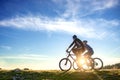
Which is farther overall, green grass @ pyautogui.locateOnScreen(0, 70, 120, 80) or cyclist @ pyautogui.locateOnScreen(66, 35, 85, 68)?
cyclist @ pyautogui.locateOnScreen(66, 35, 85, 68)

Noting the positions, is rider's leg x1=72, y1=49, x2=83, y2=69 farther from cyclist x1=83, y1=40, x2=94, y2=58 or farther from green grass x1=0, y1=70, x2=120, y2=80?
green grass x1=0, y1=70, x2=120, y2=80

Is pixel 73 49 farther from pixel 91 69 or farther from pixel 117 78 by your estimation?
pixel 117 78

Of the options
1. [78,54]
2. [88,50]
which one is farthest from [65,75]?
[88,50]

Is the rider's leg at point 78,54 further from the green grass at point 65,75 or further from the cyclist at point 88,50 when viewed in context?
the green grass at point 65,75

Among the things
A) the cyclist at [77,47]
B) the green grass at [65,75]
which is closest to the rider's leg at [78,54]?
the cyclist at [77,47]

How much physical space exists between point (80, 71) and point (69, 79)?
3175mm

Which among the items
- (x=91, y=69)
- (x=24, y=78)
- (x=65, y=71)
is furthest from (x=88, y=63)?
(x=24, y=78)

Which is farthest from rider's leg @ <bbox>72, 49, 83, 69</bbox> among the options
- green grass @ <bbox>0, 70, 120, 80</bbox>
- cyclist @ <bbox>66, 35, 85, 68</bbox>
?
green grass @ <bbox>0, 70, 120, 80</bbox>

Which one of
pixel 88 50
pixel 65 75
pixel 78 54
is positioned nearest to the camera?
Answer: pixel 65 75

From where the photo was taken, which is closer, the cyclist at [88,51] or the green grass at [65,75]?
the green grass at [65,75]

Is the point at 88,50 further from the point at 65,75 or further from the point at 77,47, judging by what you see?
the point at 65,75

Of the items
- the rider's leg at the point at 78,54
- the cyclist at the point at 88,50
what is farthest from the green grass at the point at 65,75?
the cyclist at the point at 88,50

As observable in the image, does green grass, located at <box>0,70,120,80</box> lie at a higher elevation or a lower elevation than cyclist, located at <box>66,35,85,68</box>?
lower

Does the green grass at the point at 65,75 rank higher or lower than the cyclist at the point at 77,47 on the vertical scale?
lower
